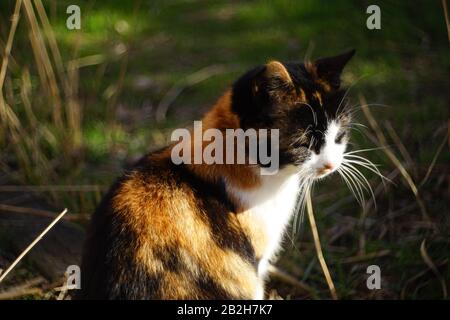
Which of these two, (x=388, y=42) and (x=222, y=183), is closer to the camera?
(x=222, y=183)

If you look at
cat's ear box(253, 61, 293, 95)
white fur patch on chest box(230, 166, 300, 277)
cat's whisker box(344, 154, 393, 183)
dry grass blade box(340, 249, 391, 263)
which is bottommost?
dry grass blade box(340, 249, 391, 263)

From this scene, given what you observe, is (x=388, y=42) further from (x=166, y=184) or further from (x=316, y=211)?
(x=166, y=184)

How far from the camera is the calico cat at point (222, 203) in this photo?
6.72 feet

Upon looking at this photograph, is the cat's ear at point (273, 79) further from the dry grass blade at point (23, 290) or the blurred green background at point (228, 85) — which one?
the dry grass blade at point (23, 290)

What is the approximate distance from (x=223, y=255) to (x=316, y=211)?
1227mm

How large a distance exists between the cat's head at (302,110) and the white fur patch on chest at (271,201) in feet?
0.34

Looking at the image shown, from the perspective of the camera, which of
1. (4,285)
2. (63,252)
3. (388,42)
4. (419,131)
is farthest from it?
(388,42)

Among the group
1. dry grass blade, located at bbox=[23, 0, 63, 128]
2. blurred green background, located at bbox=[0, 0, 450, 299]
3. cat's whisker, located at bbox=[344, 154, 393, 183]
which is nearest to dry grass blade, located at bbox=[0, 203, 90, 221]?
blurred green background, located at bbox=[0, 0, 450, 299]

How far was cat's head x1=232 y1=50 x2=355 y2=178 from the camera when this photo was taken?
2213 mm

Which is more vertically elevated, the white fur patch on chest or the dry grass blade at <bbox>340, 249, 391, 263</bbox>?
the white fur patch on chest

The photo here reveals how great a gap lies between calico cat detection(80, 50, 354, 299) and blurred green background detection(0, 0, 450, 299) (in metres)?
0.67

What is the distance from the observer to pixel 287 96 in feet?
7.33

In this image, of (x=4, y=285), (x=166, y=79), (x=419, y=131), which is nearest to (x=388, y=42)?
(x=419, y=131)

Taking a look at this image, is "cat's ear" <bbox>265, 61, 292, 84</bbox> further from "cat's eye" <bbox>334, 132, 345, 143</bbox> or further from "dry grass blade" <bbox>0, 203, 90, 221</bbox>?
"dry grass blade" <bbox>0, 203, 90, 221</bbox>
